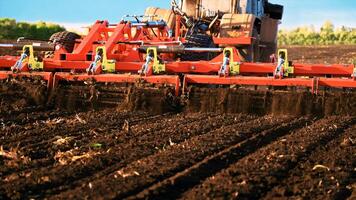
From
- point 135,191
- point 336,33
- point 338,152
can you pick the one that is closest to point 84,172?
point 135,191

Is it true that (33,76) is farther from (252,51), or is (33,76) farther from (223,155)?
(223,155)

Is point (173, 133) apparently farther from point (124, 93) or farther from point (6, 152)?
point (124, 93)

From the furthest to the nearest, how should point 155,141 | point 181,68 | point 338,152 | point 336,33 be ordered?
point 336,33, point 181,68, point 155,141, point 338,152

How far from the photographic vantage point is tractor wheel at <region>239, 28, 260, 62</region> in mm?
10703

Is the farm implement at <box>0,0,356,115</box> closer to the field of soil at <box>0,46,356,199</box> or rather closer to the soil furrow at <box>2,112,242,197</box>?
the field of soil at <box>0,46,356,199</box>

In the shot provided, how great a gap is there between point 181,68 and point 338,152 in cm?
394

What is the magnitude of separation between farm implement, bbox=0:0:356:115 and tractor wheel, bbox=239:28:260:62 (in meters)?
0.02

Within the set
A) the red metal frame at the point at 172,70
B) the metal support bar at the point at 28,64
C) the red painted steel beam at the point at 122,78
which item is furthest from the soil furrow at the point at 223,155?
the metal support bar at the point at 28,64

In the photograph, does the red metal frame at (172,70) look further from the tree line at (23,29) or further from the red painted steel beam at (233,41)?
the tree line at (23,29)

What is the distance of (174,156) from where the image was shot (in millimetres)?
4906

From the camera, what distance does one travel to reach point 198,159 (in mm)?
4848

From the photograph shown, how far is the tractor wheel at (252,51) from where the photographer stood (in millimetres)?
10703

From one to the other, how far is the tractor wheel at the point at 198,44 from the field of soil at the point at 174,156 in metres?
3.22

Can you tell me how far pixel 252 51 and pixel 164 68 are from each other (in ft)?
8.62
